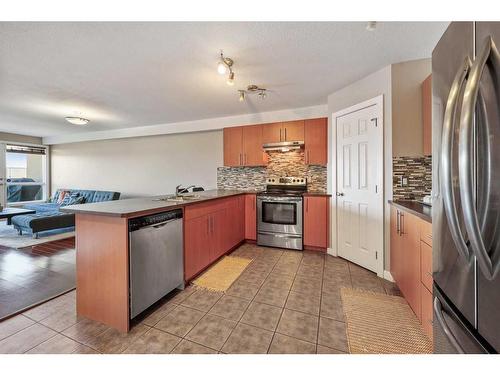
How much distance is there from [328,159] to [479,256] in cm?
303

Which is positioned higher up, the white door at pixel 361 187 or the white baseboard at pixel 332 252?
the white door at pixel 361 187

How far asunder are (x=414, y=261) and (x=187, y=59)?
2797 millimetres

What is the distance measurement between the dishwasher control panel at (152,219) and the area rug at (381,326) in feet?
5.64

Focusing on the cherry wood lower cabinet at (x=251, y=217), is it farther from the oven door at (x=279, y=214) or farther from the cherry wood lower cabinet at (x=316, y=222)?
the cherry wood lower cabinet at (x=316, y=222)

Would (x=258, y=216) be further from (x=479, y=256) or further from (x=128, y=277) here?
(x=479, y=256)

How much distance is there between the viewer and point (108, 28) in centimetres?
175

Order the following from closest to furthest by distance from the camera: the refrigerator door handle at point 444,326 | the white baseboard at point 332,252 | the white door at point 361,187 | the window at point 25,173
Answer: the refrigerator door handle at point 444,326, the white door at point 361,187, the white baseboard at point 332,252, the window at point 25,173

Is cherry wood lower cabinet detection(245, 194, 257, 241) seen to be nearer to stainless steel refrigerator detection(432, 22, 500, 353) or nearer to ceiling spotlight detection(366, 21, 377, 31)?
ceiling spotlight detection(366, 21, 377, 31)

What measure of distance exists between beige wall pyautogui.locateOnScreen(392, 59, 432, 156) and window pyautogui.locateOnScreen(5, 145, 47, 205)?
886cm

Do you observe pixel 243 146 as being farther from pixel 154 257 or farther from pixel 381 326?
pixel 381 326

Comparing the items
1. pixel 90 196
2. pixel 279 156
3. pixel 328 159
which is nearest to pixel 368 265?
pixel 328 159

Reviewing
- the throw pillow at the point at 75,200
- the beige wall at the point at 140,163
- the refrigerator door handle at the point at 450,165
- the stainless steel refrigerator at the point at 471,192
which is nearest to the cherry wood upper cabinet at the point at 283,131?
the beige wall at the point at 140,163

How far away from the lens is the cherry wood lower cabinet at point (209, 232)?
230 centimetres

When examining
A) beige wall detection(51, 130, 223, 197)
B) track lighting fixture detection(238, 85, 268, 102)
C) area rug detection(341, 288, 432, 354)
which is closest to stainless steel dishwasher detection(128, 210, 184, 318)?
area rug detection(341, 288, 432, 354)
